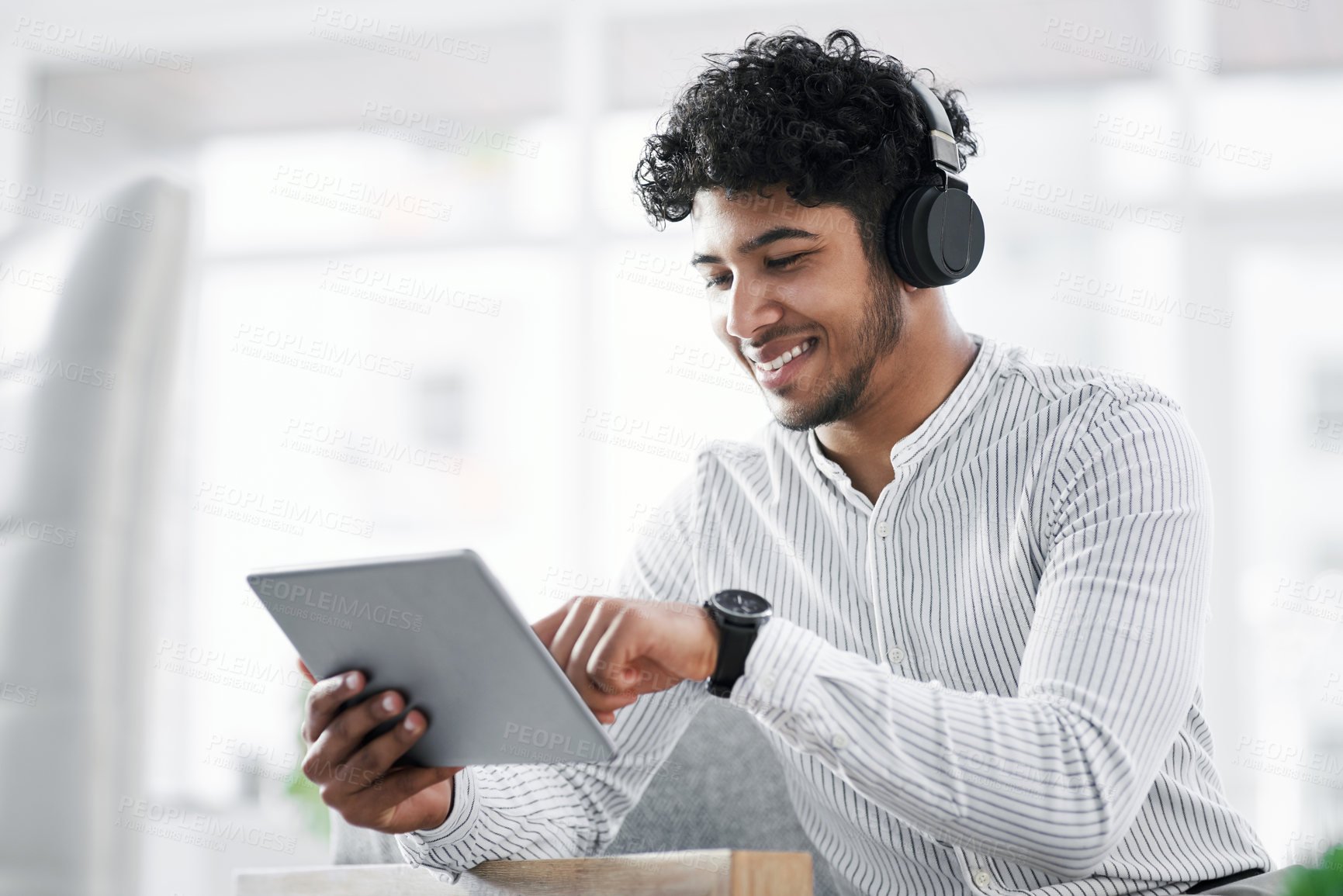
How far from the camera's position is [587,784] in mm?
1197

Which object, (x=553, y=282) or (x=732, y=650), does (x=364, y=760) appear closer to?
(x=732, y=650)

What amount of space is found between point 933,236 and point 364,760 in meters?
0.79

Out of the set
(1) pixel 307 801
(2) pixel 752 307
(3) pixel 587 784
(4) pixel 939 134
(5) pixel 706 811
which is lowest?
(1) pixel 307 801

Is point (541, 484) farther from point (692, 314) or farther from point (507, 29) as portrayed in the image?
point (507, 29)

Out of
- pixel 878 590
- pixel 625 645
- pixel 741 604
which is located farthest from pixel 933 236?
pixel 625 645

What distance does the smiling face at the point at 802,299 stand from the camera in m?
1.23

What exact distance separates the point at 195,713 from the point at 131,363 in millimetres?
2858

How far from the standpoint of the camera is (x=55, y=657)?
1224 millimetres

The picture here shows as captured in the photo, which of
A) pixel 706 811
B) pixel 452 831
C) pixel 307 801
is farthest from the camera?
pixel 307 801

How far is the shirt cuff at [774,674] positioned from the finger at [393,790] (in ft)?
0.85

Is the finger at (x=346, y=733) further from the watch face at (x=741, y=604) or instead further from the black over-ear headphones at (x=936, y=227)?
the black over-ear headphones at (x=936, y=227)

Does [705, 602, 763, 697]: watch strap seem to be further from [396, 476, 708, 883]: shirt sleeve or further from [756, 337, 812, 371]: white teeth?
[756, 337, 812, 371]: white teeth

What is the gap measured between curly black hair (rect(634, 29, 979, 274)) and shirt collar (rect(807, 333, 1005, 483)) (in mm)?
170

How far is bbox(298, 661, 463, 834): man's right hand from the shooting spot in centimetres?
88
